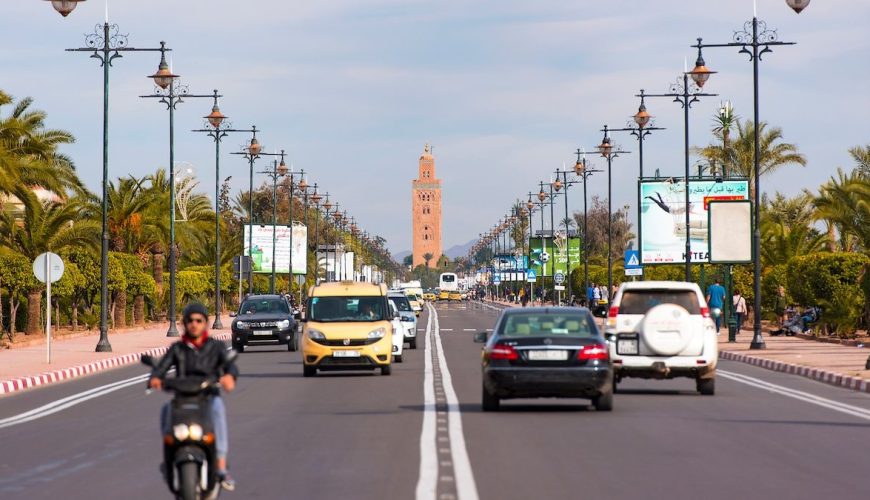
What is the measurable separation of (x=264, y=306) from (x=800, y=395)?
23.4m

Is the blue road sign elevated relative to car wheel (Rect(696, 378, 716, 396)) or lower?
elevated

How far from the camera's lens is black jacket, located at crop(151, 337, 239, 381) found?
11.3 m

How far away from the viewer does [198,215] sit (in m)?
81.9

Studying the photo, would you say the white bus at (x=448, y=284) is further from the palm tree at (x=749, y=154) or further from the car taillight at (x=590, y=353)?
the car taillight at (x=590, y=353)

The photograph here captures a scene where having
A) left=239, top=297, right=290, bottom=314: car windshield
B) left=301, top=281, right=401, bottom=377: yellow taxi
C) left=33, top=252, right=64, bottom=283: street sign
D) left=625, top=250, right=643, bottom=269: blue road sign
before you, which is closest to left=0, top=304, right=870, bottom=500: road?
left=301, top=281, right=401, bottom=377: yellow taxi

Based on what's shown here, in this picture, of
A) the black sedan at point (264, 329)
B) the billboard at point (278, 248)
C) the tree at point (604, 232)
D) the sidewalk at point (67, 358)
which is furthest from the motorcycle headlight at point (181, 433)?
the tree at point (604, 232)

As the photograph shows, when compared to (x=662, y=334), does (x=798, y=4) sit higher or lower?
higher

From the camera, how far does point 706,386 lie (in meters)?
25.5

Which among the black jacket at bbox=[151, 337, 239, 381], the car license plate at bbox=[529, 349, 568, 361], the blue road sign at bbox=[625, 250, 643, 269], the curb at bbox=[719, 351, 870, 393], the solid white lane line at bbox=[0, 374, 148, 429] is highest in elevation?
the blue road sign at bbox=[625, 250, 643, 269]

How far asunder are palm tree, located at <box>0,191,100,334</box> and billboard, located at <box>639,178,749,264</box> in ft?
79.3

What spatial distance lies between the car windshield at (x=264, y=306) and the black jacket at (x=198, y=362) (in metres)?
34.9

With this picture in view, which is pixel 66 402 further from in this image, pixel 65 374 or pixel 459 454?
pixel 459 454

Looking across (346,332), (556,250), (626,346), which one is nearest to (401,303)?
(346,332)

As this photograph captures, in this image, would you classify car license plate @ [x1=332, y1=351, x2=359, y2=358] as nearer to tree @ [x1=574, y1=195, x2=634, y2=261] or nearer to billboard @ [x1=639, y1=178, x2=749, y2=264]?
billboard @ [x1=639, y1=178, x2=749, y2=264]
